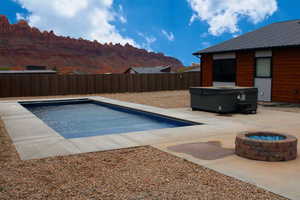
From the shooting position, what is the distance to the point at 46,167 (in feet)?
17.8

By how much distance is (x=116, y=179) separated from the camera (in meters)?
4.78

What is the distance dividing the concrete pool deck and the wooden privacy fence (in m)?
11.4

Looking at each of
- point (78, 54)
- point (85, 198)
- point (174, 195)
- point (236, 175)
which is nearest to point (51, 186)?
point (85, 198)

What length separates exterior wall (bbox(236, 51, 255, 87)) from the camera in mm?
16625

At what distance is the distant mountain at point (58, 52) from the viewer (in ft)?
300

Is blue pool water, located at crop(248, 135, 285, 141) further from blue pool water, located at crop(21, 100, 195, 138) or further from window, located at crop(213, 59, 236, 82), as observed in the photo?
window, located at crop(213, 59, 236, 82)

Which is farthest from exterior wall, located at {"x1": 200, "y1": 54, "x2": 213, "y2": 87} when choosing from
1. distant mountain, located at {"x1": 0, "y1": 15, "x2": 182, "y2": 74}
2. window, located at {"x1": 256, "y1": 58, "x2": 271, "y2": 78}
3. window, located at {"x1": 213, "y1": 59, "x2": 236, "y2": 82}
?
distant mountain, located at {"x1": 0, "y1": 15, "x2": 182, "y2": 74}

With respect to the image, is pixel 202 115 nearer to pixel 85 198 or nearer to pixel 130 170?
pixel 130 170

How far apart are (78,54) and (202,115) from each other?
98.0 m

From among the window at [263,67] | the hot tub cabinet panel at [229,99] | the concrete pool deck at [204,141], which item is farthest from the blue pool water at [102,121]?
the window at [263,67]

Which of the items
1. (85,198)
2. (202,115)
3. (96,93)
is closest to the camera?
(85,198)

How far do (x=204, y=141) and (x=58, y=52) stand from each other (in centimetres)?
10088

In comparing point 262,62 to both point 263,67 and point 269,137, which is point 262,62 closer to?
point 263,67

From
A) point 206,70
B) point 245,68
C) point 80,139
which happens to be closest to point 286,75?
point 245,68
